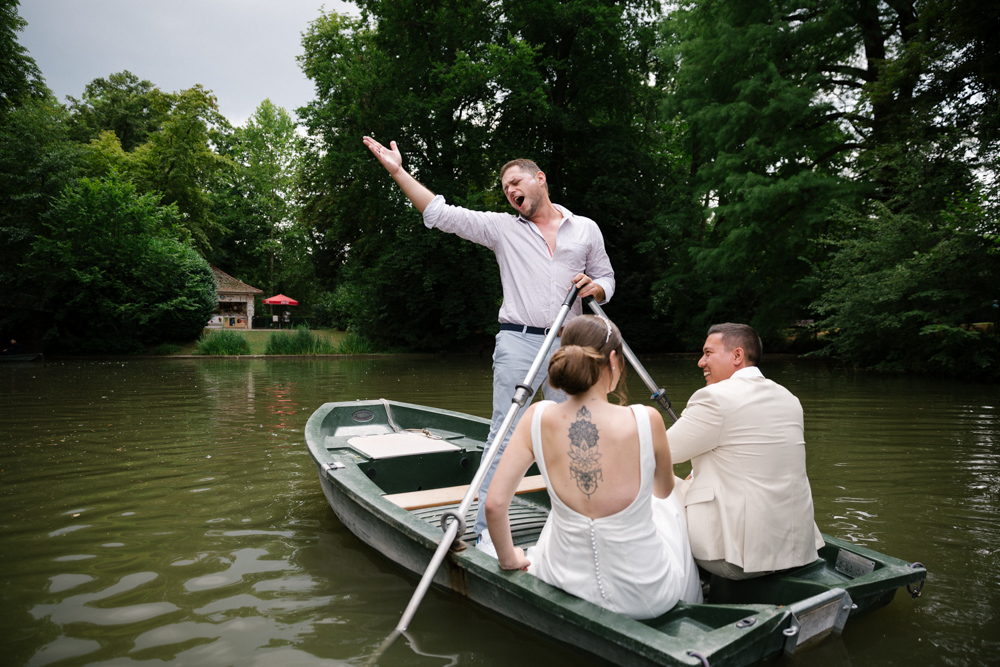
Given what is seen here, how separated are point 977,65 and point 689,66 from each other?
6660 millimetres

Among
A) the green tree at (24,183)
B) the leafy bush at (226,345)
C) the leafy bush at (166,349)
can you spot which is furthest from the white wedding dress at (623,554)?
the green tree at (24,183)

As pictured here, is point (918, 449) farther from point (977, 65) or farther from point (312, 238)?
point (312, 238)

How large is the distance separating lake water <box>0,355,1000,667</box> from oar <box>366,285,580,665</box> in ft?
0.35

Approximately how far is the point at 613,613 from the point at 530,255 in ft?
5.46

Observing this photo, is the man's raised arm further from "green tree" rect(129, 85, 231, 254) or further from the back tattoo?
"green tree" rect(129, 85, 231, 254)

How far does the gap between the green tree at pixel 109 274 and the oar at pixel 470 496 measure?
71.8ft

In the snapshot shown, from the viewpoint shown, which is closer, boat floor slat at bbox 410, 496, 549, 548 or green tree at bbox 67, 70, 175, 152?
boat floor slat at bbox 410, 496, 549, 548

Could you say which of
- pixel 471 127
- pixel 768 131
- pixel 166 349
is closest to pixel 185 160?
pixel 166 349

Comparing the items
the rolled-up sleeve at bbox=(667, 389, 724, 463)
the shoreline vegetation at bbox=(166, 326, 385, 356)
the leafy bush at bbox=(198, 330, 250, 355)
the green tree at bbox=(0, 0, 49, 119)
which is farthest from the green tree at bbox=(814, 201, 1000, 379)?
the green tree at bbox=(0, 0, 49, 119)

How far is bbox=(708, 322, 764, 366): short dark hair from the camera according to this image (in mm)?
2572

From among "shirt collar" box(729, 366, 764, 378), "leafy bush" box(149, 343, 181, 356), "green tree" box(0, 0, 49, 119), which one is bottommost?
"leafy bush" box(149, 343, 181, 356)

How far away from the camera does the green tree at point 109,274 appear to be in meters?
21.5

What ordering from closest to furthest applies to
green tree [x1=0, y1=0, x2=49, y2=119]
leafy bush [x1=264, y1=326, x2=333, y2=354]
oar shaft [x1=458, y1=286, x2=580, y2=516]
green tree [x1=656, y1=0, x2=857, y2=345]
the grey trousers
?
oar shaft [x1=458, y1=286, x2=580, y2=516] → the grey trousers → green tree [x1=656, y1=0, x2=857, y2=345] → leafy bush [x1=264, y1=326, x2=333, y2=354] → green tree [x1=0, y1=0, x2=49, y2=119]

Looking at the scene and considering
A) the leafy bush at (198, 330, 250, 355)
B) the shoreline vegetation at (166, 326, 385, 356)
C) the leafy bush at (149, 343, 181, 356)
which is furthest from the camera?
the leafy bush at (149, 343, 181, 356)
